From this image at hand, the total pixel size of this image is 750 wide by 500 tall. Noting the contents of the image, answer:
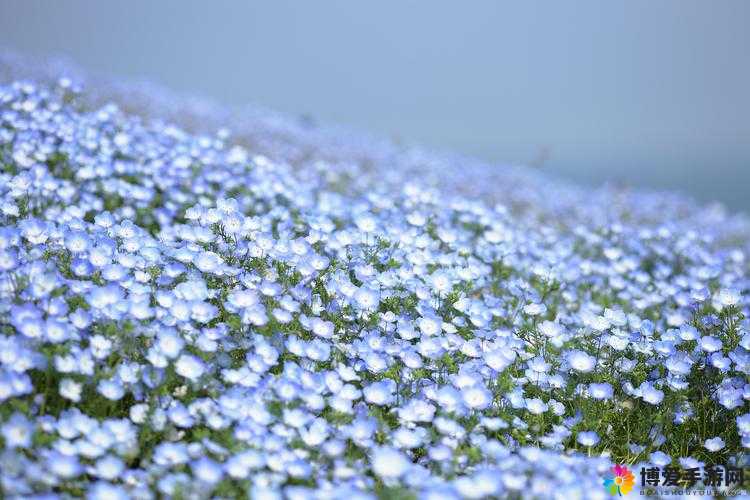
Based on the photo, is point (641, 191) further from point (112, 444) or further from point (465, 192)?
point (112, 444)

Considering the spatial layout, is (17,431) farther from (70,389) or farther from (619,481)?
(619,481)

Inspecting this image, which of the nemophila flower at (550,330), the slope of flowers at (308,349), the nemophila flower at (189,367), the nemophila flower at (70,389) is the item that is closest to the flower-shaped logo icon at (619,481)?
the slope of flowers at (308,349)

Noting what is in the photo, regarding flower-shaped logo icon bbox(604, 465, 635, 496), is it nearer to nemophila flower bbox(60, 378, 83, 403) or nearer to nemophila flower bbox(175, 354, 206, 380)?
nemophila flower bbox(175, 354, 206, 380)

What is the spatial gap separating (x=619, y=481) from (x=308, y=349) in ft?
4.50

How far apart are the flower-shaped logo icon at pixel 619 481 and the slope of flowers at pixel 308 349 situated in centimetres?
4

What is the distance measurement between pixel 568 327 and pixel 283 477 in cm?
223

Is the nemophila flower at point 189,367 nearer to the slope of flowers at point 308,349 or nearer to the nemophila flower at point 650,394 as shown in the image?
the slope of flowers at point 308,349

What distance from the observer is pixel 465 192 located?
7.88 m

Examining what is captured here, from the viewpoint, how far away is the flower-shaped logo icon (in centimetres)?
282

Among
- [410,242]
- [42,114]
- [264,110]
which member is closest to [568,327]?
Answer: [410,242]

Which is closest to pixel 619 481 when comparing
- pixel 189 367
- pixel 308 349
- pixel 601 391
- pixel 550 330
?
pixel 601 391

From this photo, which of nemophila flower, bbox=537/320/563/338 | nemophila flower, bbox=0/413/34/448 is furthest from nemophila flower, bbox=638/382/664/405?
nemophila flower, bbox=0/413/34/448

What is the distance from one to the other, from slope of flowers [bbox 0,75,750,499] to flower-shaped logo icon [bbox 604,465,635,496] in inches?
1.7

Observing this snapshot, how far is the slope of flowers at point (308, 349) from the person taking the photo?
259cm
